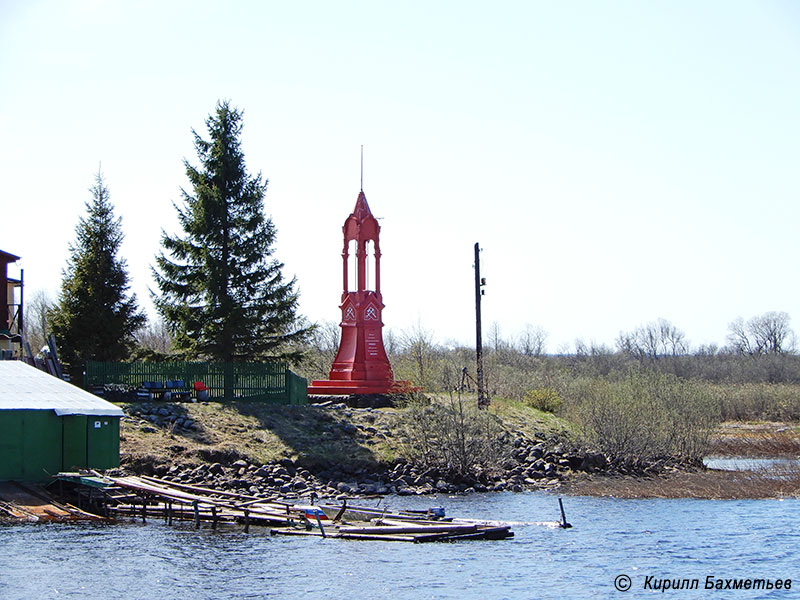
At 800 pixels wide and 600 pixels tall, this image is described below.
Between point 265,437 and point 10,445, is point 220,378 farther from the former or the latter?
point 10,445

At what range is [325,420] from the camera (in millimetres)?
42062

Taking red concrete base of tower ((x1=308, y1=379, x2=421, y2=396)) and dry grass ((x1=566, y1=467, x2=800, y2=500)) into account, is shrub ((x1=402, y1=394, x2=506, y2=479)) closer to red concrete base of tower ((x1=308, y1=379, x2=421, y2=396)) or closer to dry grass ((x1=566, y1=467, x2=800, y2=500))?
dry grass ((x1=566, y1=467, x2=800, y2=500))

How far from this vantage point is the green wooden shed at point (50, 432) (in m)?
30.4

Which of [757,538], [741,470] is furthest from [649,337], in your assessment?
[757,538]

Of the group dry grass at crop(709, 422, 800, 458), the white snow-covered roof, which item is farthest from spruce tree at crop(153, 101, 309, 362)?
dry grass at crop(709, 422, 800, 458)

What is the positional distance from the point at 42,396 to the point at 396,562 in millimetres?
15510

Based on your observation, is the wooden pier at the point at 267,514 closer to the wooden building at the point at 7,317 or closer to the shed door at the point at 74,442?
the shed door at the point at 74,442

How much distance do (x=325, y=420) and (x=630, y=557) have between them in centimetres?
2047

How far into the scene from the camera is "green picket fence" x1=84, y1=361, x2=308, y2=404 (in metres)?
42.7

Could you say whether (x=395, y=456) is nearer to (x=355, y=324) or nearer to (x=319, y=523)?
(x=355, y=324)

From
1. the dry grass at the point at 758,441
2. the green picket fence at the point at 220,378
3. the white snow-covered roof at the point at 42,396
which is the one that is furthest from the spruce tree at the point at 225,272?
the dry grass at the point at 758,441

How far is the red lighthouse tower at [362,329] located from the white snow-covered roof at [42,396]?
15.4 meters

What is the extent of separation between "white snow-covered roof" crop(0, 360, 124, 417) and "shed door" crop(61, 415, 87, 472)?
1.06ft

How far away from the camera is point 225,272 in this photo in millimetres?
45500
